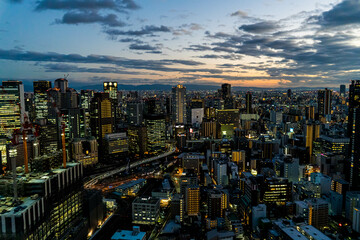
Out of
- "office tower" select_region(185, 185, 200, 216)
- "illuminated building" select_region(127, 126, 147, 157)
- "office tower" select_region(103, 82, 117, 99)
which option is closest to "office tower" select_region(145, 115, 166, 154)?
"illuminated building" select_region(127, 126, 147, 157)

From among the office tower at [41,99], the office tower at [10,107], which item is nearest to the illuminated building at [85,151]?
the office tower at [10,107]

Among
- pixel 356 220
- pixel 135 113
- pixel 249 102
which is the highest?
pixel 249 102

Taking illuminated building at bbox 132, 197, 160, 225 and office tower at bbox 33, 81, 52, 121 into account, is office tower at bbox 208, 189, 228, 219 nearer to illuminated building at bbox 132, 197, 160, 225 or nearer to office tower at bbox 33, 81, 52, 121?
illuminated building at bbox 132, 197, 160, 225

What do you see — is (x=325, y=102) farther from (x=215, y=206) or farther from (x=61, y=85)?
(x=61, y=85)

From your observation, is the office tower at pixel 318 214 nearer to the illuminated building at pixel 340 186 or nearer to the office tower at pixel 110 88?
the illuminated building at pixel 340 186

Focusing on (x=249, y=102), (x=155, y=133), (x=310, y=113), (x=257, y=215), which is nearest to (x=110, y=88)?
(x=155, y=133)
